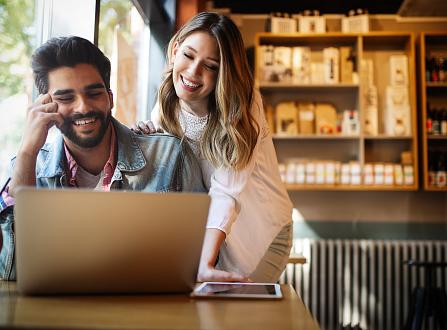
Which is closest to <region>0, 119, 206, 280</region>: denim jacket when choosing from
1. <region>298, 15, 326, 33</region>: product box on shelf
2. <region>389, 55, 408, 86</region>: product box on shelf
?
<region>298, 15, 326, 33</region>: product box on shelf

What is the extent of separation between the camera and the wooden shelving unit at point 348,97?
4.10 m

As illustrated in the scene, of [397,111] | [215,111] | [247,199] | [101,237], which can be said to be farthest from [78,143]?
[397,111]

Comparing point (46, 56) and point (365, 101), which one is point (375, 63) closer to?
point (365, 101)

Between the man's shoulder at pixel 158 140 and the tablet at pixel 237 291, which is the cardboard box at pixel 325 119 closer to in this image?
the man's shoulder at pixel 158 140

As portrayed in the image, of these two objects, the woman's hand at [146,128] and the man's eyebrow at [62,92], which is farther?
the woman's hand at [146,128]

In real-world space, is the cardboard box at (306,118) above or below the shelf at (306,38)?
below

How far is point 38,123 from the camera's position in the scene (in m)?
1.39

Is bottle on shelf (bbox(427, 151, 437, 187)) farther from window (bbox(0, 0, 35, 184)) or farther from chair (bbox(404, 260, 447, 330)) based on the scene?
window (bbox(0, 0, 35, 184))

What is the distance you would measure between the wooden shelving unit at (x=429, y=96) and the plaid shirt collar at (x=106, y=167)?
3.08 meters

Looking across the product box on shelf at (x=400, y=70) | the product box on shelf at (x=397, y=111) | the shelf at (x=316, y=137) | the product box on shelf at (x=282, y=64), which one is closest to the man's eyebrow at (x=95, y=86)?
the shelf at (x=316, y=137)

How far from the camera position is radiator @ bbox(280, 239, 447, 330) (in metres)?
4.15

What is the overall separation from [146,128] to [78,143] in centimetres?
26

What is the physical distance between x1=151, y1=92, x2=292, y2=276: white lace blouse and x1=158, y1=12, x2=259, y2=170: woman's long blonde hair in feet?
0.11

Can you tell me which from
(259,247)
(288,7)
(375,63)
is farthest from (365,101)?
(259,247)
